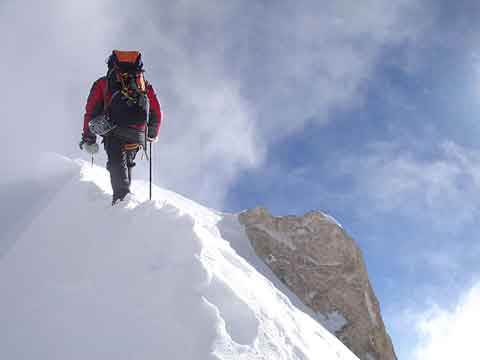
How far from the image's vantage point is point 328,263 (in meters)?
18.0

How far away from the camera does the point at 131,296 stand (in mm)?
4043

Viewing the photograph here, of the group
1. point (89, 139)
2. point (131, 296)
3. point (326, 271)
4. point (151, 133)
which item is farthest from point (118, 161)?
point (326, 271)

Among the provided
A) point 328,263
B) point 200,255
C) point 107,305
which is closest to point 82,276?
point 107,305

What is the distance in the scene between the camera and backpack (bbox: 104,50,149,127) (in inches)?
280

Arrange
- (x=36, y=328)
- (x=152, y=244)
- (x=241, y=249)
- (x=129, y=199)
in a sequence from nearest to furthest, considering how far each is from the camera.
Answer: (x=36, y=328) < (x=152, y=244) < (x=129, y=199) < (x=241, y=249)

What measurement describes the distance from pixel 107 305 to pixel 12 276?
1.57 metres

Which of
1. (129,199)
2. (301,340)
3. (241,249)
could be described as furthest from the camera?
(241,249)

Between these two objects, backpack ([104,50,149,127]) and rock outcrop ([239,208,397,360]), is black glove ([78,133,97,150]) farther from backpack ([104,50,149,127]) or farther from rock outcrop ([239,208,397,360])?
rock outcrop ([239,208,397,360])

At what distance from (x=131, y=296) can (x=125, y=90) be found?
4.03 metres

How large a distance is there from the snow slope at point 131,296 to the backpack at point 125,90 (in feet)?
5.50

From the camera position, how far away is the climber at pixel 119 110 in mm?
7078

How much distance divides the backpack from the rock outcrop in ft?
38.2

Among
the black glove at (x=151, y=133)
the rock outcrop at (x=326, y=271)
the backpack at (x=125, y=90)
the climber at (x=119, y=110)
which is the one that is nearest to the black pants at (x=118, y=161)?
the climber at (x=119, y=110)

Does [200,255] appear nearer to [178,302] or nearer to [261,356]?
[178,302]
